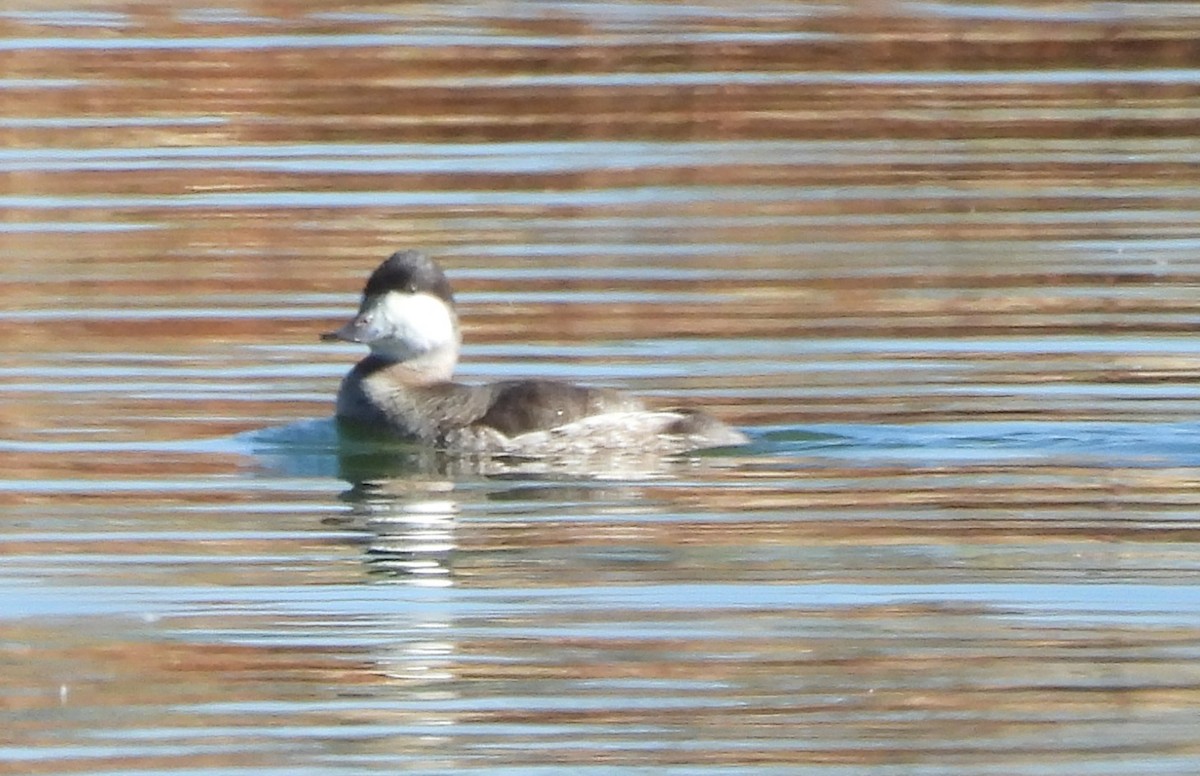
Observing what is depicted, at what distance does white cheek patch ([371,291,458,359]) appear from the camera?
Answer: 496 inches

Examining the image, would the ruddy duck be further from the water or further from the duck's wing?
the water

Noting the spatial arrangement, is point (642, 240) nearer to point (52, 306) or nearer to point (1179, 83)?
point (52, 306)

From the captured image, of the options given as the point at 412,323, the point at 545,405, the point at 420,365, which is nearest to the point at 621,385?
the point at 420,365

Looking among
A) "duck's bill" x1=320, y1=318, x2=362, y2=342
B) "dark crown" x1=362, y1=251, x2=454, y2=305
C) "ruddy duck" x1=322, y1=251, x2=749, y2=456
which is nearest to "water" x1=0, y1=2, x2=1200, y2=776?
"ruddy duck" x1=322, y1=251, x2=749, y2=456

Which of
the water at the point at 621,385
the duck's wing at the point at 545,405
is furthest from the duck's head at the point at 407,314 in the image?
the duck's wing at the point at 545,405

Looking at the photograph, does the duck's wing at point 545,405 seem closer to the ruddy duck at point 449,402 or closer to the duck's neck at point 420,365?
the ruddy duck at point 449,402

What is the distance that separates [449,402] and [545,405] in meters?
0.56

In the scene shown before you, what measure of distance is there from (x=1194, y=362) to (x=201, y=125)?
7896 millimetres

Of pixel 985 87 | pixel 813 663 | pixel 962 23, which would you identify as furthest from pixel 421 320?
pixel 962 23

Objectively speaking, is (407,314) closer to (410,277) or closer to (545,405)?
(410,277)

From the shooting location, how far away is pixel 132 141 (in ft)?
61.7

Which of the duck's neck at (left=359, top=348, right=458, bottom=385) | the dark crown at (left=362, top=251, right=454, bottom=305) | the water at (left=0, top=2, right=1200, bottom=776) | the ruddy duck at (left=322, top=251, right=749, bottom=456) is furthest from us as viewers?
the duck's neck at (left=359, top=348, right=458, bottom=385)

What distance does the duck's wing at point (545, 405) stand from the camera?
11820mm

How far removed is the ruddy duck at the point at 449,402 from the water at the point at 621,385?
0.15m
